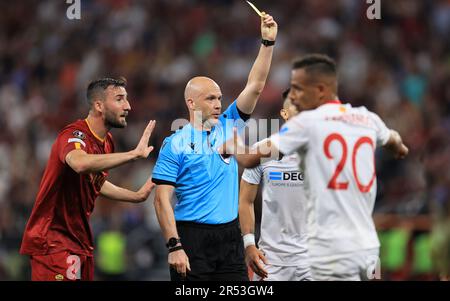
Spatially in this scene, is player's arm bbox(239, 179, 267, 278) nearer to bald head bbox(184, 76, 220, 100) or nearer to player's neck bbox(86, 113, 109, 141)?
bald head bbox(184, 76, 220, 100)

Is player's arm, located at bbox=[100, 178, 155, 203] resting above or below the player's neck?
below

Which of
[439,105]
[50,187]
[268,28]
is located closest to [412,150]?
[439,105]

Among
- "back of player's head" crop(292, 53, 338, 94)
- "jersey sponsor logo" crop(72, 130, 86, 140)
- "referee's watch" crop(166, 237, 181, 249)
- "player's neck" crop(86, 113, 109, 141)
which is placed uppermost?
"back of player's head" crop(292, 53, 338, 94)

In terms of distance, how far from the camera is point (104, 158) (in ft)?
24.0

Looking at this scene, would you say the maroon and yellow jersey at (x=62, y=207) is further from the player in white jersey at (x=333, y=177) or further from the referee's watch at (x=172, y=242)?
the player in white jersey at (x=333, y=177)

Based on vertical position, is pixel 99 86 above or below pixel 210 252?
above

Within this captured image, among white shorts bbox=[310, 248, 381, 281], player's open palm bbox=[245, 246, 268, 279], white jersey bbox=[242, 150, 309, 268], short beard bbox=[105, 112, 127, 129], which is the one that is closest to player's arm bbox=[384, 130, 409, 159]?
white shorts bbox=[310, 248, 381, 281]

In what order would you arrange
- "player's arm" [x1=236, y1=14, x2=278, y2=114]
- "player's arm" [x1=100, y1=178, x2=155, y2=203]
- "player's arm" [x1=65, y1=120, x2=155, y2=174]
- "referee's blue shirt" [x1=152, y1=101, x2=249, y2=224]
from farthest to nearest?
1. "player's arm" [x1=100, y1=178, x2=155, y2=203]
2. "player's arm" [x1=236, y1=14, x2=278, y2=114]
3. "referee's blue shirt" [x1=152, y1=101, x2=249, y2=224]
4. "player's arm" [x1=65, y1=120, x2=155, y2=174]

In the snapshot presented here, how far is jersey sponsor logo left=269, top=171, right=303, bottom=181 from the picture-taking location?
25.7ft

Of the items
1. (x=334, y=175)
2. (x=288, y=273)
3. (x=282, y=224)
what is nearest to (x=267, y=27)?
(x=282, y=224)

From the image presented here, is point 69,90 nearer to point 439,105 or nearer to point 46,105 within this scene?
point 46,105

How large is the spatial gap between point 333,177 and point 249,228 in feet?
6.36

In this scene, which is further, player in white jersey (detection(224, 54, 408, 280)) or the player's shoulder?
the player's shoulder

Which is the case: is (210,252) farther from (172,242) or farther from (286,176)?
(286,176)
